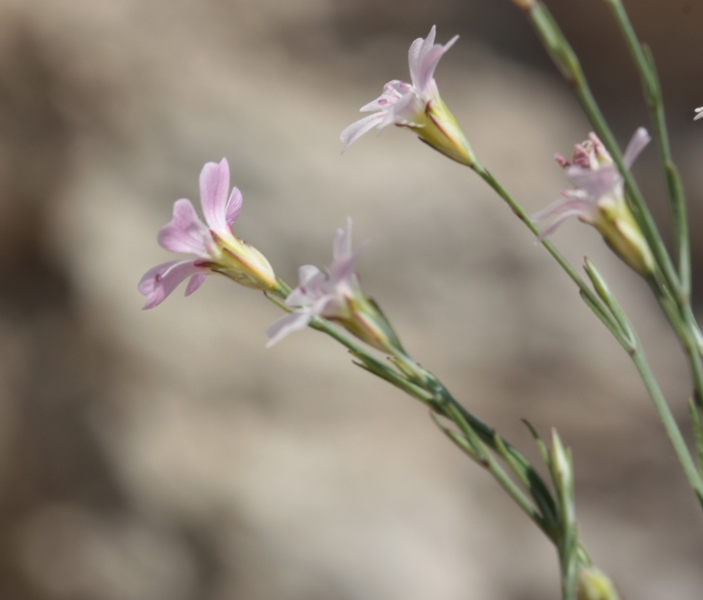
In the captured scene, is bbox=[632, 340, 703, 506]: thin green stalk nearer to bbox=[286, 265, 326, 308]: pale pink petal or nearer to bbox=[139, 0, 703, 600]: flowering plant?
bbox=[139, 0, 703, 600]: flowering plant

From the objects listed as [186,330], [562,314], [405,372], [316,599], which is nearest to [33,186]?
[186,330]

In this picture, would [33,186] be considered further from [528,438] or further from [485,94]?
[528,438]

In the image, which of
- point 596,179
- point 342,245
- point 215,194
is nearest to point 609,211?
point 596,179

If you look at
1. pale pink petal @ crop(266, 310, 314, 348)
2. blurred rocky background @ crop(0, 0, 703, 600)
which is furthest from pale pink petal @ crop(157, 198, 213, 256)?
blurred rocky background @ crop(0, 0, 703, 600)

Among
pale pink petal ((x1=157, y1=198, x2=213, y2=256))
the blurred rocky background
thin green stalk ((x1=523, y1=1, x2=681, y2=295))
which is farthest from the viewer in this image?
the blurred rocky background

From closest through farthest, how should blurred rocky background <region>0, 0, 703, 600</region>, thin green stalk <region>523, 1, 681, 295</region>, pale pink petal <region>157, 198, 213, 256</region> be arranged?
thin green stalk <region>523, 1, 681, 295</region>, pale pink petal <region>157, 198, 213, 256</region>, blurred rocky background <region>0, 0, 703, 600</region>

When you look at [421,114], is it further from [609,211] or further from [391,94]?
[609,211]
